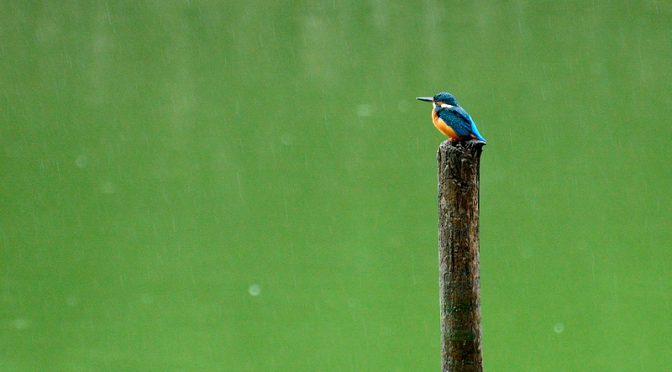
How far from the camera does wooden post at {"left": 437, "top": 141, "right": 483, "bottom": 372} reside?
93.3 inches

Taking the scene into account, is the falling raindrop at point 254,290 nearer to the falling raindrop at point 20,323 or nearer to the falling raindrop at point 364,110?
the falling raindrop at point 20,323

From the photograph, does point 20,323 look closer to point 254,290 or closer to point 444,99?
point 254,290

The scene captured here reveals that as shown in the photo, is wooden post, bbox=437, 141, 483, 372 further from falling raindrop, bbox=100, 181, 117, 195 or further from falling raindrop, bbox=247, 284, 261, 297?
falling raindrop, bbox=100, 181, 117, 195

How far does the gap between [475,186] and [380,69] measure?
776cm

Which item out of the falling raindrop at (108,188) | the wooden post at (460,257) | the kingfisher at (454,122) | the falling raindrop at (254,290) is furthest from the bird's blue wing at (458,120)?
the falling raindrop at (108,188)

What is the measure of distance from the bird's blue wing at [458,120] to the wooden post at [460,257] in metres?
0.19

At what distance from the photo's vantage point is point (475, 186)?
2.39 meters

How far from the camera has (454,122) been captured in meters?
2.64

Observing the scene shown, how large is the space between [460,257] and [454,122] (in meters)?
0.46

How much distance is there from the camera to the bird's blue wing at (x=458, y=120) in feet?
8.55

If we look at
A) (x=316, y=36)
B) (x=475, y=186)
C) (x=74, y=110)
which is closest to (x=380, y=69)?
(x=316, y=36)

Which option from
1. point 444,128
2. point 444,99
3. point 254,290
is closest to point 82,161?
point 254,290

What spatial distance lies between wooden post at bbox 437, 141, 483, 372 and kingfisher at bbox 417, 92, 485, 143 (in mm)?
161

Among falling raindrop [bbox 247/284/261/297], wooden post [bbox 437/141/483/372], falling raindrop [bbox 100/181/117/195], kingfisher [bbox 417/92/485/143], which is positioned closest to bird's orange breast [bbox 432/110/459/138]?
kingfisher [bbox 417/92/485/143]
